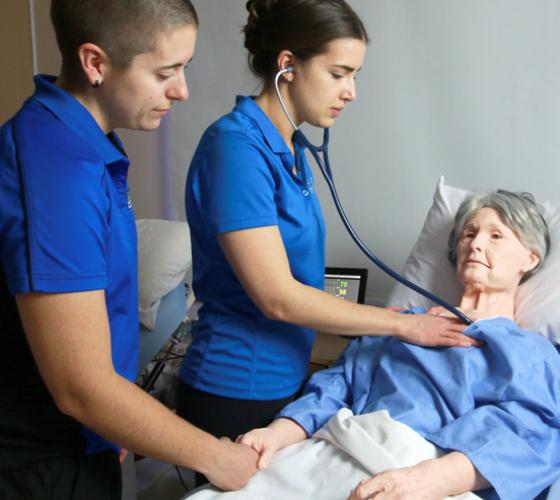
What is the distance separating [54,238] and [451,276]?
1.21 meters

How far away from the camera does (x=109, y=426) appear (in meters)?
0.92

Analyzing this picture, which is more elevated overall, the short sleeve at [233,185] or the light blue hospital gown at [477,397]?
Result: the short sleeve at [233,185]

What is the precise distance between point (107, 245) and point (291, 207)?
1.41ft

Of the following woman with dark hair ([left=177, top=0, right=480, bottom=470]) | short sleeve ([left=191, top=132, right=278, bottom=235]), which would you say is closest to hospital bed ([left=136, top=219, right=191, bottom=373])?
woman with dark hair ([left=177, top=0, right=480, bottom=470])

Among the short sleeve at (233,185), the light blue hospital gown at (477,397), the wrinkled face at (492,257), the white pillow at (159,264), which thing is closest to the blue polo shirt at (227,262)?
the short sleeve at (233,185)

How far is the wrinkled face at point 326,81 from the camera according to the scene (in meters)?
1.29

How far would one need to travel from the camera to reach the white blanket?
1.10 m

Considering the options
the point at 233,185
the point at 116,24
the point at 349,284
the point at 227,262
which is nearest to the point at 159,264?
the point at 349,284

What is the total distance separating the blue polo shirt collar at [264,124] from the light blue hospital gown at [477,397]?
529mm

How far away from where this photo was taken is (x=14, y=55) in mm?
3334

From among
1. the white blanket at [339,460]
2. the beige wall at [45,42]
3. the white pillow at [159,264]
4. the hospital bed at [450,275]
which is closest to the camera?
the white blanket at [339,460]

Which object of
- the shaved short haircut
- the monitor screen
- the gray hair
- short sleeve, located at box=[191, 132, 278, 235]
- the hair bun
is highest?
the hair bun

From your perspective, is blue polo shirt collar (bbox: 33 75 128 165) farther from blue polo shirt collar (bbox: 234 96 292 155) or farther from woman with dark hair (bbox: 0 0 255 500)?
blue polo shirt collar (bbox: 234 96 292 155)

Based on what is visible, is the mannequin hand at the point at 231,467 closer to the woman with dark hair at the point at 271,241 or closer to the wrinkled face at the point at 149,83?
the woman with dark hair at the point at 271,241
